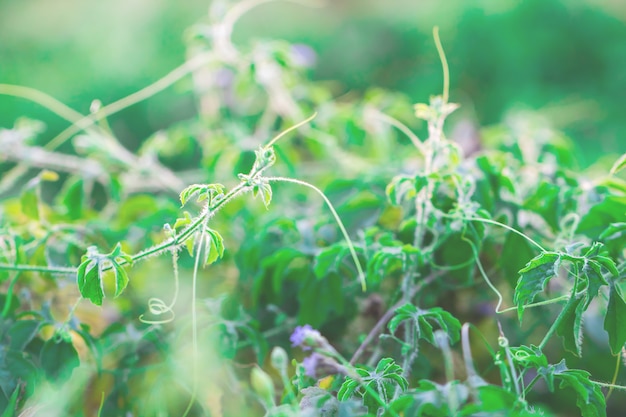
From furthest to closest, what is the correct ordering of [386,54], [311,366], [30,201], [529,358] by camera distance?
[386,54]
[30,201]
[311,366]
[529,358]

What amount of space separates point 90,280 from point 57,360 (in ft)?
0.47

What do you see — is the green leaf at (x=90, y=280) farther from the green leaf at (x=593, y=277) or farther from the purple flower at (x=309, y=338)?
the green leaf at (x=593, y=277)

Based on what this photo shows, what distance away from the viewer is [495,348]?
0.83 meters

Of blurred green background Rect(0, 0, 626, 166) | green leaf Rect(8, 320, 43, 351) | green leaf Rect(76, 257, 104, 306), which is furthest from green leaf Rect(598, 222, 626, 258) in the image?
blurred green background Rect(0, 0, 626, 166)

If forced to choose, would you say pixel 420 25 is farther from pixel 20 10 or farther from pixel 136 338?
pixel 136 338

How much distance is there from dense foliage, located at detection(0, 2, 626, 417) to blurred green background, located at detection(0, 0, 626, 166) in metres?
0.81

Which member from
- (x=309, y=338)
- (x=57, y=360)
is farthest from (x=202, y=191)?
(x=57, y=360)

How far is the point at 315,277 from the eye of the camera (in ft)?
2.32

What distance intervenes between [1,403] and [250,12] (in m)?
1.83

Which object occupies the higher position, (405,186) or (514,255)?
(405,186)

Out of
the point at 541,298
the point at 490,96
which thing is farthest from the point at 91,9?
the point at 541,298

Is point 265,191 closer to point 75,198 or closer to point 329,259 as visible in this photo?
point 329,259

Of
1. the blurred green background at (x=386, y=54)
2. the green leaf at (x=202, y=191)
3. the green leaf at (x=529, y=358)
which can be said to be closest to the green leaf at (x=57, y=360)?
the green leaf at (x=202, y=191)

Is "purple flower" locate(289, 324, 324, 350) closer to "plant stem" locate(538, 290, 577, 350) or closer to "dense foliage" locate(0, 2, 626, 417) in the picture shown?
"dense foliage" locate(0, 2, 626, 417)
